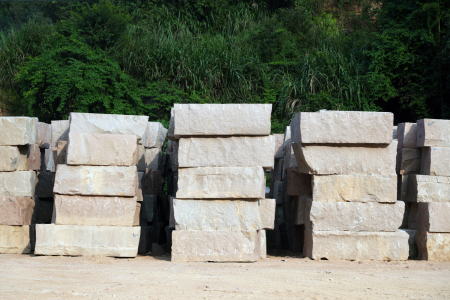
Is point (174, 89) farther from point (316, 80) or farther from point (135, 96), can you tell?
point (316, 80)

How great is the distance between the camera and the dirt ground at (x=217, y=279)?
11.4ft

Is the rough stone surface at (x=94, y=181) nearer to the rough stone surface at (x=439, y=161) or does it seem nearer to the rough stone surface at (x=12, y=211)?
the rough stone surface at (x=12, y=211)

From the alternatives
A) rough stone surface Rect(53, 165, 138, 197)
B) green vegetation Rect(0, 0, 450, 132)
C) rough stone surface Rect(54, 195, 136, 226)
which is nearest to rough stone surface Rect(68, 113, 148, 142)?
rough stone surface Rect(53, 165, 138, 197)

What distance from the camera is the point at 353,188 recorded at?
5066mm

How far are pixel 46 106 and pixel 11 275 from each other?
919 centimetres

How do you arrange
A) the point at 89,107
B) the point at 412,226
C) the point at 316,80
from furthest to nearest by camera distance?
the point at 316,80
the point at 89,107
the point at 412,226

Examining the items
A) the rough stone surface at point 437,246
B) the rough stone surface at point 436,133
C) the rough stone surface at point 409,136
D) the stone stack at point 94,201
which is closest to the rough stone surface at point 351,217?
the rough stone surface at point 437,246

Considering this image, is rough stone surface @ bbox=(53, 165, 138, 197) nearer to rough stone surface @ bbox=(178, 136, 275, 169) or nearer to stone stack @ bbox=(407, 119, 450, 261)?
rough stone surface @ bbox=(178, 136, 275, 169)

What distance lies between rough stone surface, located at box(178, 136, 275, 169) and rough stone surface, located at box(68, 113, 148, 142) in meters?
1.07

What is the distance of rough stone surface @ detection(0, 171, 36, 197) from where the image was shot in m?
5.73

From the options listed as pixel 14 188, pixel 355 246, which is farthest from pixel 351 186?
pixel 14 188

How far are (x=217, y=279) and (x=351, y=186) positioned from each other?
6.87 feet

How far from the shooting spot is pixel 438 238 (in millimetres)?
5281

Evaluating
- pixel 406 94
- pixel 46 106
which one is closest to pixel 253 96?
pixel 406 94
